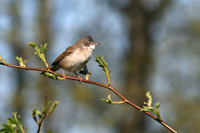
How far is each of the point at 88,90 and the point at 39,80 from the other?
3.81m

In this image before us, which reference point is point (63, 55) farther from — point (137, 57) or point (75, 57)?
point (137, 57)

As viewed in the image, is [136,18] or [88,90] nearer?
[136,18]

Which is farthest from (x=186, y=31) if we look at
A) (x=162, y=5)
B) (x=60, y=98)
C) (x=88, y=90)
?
(x=60, y=98)

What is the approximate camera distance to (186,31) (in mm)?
18219

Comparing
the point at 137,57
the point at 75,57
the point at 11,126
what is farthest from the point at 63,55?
the point at 137,57

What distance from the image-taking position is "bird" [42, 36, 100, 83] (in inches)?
218

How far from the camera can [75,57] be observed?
5648 mm

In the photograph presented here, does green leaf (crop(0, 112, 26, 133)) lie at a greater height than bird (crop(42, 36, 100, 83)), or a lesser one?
lesser

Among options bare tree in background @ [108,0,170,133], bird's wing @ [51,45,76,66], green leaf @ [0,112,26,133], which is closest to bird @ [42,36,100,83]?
bird's wing @ [51,45,76,66]

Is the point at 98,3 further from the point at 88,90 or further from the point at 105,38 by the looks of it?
the point at 88,90

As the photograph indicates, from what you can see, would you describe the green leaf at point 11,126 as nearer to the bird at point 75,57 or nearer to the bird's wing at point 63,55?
the bird at point 75,57

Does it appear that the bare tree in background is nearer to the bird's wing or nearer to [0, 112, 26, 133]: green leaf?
the bird's wing

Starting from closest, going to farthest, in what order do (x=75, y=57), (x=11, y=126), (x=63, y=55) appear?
(x=11, y=126), (x=75, y=57), (x=63, y=55)

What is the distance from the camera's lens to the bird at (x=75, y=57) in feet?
18.2
